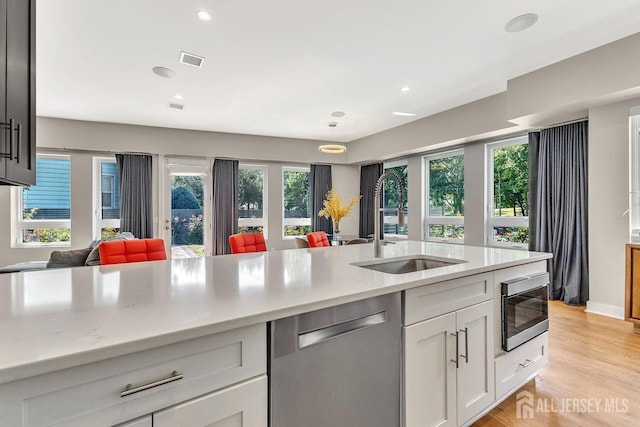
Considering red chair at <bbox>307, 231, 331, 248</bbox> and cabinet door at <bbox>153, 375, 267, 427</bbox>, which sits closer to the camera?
cabinet door at <bbox>153, 375, 267, 427</bbox>

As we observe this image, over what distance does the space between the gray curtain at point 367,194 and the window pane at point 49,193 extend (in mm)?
5624

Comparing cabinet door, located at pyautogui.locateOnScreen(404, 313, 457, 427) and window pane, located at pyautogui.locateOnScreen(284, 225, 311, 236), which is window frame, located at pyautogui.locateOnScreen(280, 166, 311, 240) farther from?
cabinet door, located at pyautogui.locateOnScreen(404, 313, 457, 427)

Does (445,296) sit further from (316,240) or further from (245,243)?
(316,240)

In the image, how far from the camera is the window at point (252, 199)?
6480 mm

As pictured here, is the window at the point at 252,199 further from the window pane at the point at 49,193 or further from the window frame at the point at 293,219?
the window pane at the point at 49,193

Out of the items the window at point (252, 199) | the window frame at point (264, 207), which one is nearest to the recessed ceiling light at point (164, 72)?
the window at point (252, 199)

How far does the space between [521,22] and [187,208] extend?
5622 millimetres

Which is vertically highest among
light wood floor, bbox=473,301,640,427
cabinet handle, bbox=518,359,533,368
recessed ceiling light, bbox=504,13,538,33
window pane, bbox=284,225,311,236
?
recessed ceiling light, bbox=504,13,538,33

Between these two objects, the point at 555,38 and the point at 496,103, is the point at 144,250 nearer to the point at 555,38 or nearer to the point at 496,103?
the point at 555,38

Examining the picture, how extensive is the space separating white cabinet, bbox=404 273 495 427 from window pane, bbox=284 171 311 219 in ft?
18.1

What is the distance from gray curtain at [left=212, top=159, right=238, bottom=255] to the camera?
6.10 m

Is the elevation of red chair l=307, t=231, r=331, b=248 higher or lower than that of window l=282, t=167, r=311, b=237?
lower

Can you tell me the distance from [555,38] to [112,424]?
3.94m

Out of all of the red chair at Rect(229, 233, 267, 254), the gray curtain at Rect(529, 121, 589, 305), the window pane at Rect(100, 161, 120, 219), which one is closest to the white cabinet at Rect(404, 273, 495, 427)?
the red chair at Rect(229, 233, 267, 254)
